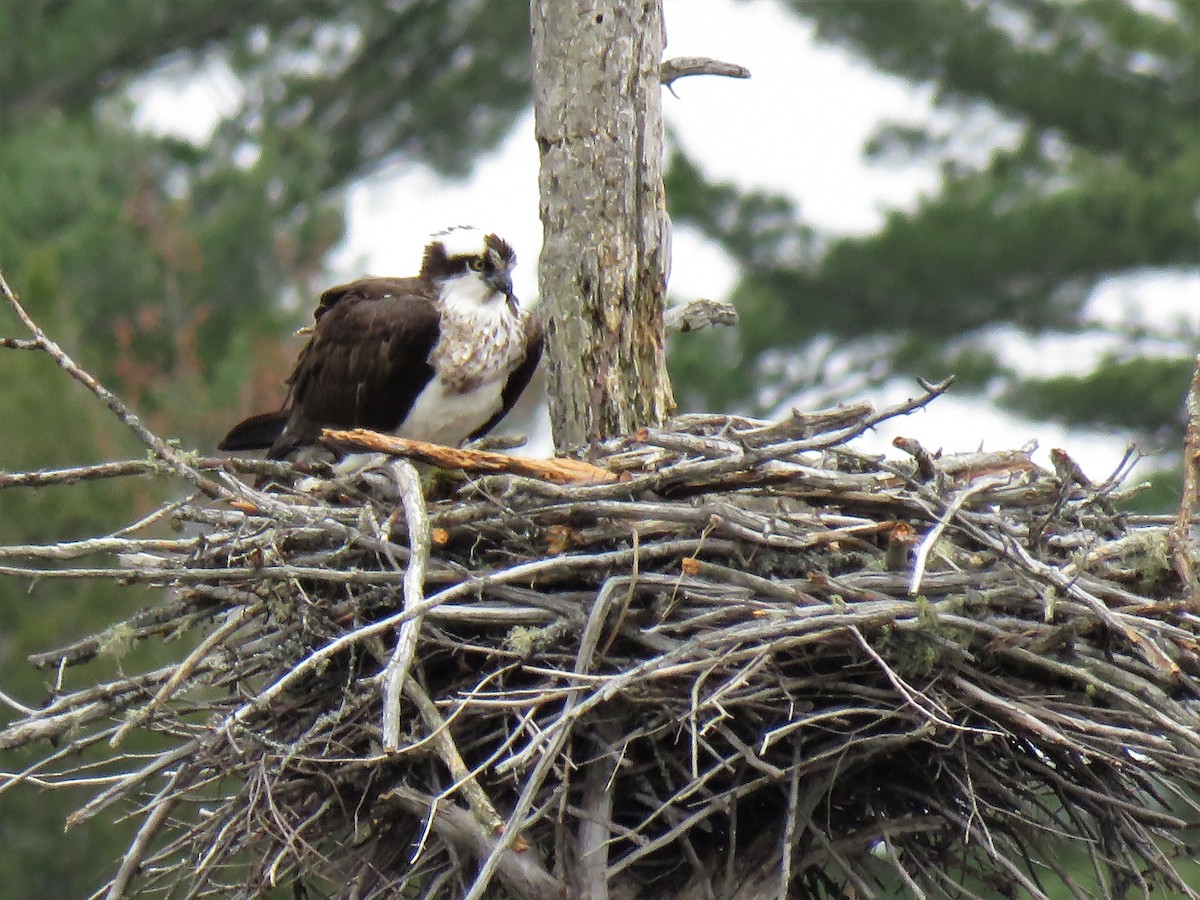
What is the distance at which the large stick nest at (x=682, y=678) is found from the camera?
12.2 feet

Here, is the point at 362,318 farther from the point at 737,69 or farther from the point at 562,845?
the point at 562,845

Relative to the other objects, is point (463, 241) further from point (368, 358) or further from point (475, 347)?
point (368, 358)

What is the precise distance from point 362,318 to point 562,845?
2.25 metres

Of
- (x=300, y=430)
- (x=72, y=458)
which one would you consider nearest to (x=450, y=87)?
(x=72, y=458)

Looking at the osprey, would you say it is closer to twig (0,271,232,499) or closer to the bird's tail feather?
the bird's tail feather

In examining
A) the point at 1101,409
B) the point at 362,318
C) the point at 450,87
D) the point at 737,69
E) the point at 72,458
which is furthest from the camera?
the point at 450,87

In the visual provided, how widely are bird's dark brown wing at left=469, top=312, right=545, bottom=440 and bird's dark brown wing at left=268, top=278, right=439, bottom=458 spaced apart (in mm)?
288

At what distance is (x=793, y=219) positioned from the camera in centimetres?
1491

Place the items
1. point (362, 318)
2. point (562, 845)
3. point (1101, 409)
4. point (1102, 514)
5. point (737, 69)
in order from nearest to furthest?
point (562, 845), point (1102, 514), point (737, 69), point (362, 318), point (1101, 409)

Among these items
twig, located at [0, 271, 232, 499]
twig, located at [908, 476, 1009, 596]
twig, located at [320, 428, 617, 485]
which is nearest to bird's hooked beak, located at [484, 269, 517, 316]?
twig, located at [320, 428, 617, 485]

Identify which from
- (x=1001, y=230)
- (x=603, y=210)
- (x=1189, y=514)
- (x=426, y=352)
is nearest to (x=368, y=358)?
(x=426, y=352)

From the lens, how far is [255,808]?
395cm

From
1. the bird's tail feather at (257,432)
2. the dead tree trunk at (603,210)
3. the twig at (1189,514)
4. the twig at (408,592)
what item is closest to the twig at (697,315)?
the dead tree trunk at (603,210)

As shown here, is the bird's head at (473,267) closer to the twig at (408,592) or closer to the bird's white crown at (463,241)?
the bird's white crown at (463,241)
